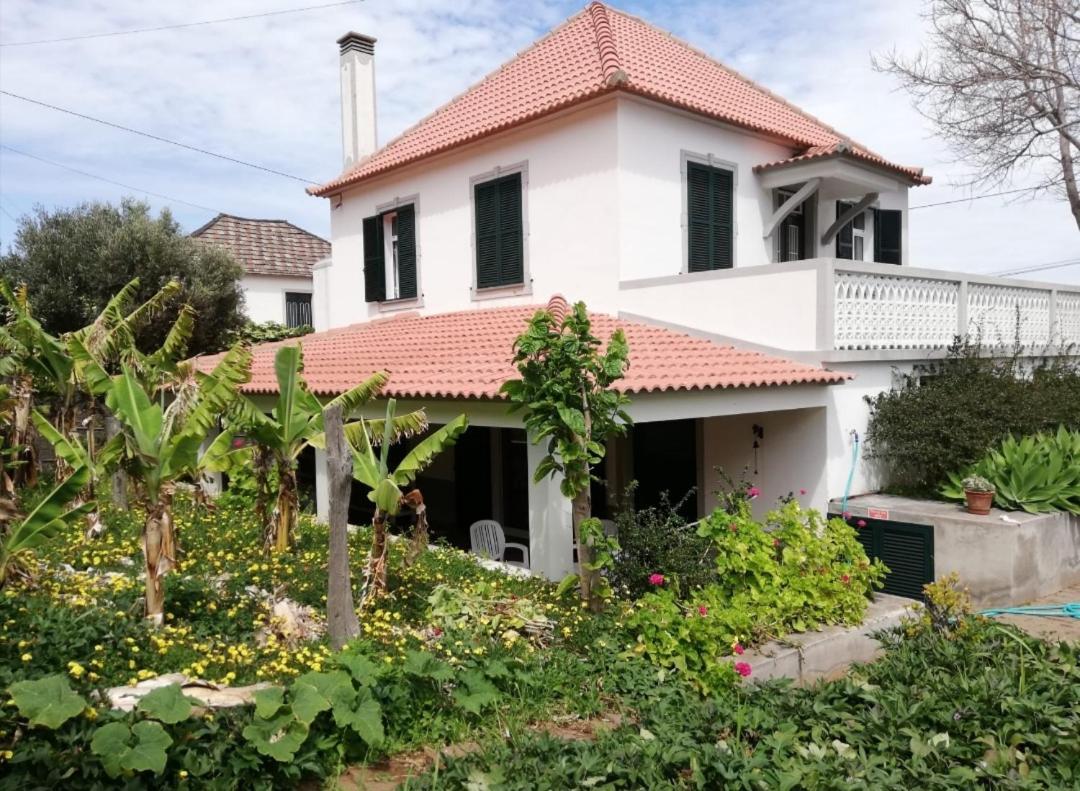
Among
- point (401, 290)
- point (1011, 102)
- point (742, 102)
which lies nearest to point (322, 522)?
point (401, 290)

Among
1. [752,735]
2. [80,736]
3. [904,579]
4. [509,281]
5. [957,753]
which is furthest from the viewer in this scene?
[509,281]

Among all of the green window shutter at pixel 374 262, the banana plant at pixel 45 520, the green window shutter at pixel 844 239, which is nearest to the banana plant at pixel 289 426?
the banana plant at pixel 45 520

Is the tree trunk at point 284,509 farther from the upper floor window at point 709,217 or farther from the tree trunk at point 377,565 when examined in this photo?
the upper floor window at point 709,217

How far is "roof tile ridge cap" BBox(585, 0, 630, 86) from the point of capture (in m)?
11.5

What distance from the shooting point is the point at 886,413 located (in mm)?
10938

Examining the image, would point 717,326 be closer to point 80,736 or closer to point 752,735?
point 752,735

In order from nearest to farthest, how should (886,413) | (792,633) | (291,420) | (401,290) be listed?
1. (792,633)
2. (291,420)
3. (886,413)
4. (401,290)

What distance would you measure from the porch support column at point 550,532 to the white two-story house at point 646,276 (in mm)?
23

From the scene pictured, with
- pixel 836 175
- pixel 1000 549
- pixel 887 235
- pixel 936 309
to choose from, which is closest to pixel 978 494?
pixel 1000 549

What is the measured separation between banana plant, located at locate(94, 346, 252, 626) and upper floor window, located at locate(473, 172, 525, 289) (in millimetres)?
6636

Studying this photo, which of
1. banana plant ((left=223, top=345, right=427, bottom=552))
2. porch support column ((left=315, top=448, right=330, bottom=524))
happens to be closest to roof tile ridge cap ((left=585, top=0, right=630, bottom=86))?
banana plant ((left=223, top=345, right=427, bottom=552))

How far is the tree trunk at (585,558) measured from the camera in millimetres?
7297

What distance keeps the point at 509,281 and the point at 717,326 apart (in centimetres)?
397

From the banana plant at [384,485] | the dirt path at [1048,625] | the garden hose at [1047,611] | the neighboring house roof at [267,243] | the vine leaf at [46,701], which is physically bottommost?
the dirt path at [1048,625]
